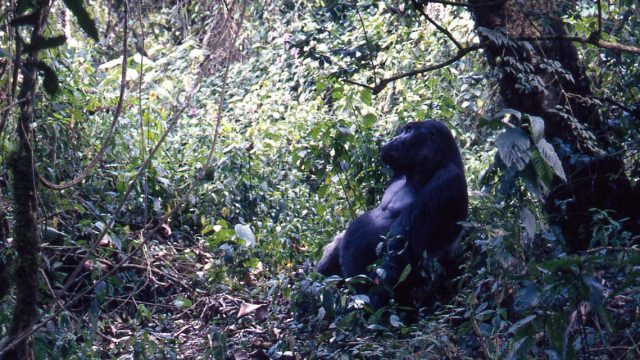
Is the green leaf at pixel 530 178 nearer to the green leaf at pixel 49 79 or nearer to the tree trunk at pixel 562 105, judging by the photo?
the tree trunk at pixel 562 105

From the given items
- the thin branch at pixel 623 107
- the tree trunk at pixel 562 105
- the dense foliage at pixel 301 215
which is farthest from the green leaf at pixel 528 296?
the thin branch at pixel 623 107

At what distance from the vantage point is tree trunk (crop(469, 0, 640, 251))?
4.57 m

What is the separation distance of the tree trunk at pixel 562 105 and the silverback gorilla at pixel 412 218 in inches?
20.2

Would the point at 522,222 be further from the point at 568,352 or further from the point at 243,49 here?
the point at 243,49

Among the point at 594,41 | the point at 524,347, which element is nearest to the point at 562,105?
the point at 594,41

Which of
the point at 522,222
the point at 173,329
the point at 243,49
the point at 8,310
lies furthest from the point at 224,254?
the point at 243,49

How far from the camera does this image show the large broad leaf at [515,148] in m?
3.63

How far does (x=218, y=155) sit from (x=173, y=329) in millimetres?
2110

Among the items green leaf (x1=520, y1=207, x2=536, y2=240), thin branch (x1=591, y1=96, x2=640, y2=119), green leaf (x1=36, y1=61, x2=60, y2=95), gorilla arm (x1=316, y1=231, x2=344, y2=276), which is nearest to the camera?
green leaf (x1=36, y1=61, x2=60, y2=95)

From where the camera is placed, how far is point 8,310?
405 centimetres

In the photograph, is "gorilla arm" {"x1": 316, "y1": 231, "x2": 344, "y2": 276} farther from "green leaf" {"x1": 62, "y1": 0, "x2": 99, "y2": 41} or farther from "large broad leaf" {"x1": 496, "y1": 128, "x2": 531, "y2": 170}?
"green leaf" {"x1": 62, "y1": 0, "x2": 99, "y2": 41}

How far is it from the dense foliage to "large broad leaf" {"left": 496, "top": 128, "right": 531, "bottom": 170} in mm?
10

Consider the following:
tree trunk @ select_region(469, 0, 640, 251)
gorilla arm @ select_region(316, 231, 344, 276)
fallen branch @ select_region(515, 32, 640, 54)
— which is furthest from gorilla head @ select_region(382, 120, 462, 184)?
fallen branch @ select_region(515, 32, 640, 54)

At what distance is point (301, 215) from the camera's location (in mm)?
6570
